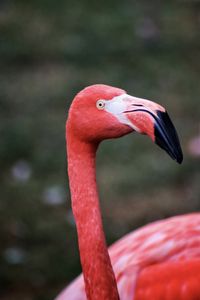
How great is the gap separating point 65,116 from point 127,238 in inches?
115

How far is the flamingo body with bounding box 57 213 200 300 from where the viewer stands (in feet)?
9.62

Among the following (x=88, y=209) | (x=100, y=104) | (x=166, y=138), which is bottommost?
(x=88, y=209)

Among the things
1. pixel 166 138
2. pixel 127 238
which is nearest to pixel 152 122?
pixel 166 138

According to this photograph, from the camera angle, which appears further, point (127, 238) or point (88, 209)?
point (127, 238)

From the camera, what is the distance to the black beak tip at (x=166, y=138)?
2.29 metres

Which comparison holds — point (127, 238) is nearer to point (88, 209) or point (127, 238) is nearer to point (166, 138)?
point (88, 209)

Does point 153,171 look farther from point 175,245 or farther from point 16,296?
point 175,245

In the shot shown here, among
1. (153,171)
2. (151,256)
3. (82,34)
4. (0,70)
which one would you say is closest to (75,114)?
(151,256)

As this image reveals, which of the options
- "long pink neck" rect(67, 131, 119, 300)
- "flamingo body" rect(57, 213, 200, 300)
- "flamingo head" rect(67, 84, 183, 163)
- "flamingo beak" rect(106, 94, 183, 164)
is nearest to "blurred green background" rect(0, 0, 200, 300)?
"flamingo body" rect(57, 213, 200, 300)

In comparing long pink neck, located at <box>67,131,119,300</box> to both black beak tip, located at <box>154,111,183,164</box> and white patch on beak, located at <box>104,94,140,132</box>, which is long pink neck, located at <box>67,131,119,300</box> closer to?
white patch on beak, located at <box>104,94,140,132</box>

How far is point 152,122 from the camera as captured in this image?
7.54ft

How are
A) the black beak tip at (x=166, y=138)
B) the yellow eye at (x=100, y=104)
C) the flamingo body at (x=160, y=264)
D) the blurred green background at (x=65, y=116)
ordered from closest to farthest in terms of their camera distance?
the black beak tip at (x=166, y=138) < the yellow eye at (x=100, y=104) < the flamingo body at (x=160, y=264) < the blurred green background at (x=65, y=116)

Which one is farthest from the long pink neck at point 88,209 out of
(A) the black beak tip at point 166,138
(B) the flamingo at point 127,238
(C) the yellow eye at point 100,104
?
(A) the black beak tip at point 166,138

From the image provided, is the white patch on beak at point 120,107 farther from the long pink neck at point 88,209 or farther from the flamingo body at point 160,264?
the flamingo body at point 160,264
